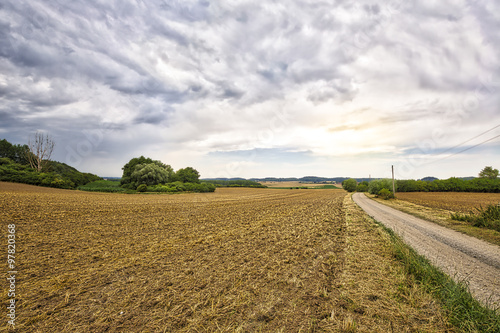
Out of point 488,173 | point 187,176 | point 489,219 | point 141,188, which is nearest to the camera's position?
point 489,219

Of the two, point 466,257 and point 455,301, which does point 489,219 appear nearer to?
point 466,257

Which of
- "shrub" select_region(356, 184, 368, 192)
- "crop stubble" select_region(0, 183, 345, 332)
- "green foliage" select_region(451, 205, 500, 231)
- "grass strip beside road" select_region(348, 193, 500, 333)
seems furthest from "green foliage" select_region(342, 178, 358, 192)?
"grass strip beside road" select_region(348, 193, 500, 333)

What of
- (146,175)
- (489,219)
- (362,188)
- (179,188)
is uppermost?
(146,175)

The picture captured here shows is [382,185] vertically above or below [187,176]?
below

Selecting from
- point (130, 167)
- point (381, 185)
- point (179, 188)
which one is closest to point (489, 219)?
point (381, 185)

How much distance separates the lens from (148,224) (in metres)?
14.1

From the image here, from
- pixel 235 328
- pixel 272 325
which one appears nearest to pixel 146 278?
pixel 235 328

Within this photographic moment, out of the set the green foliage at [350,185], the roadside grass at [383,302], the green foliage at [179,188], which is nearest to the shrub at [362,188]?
the green foliage at [350,185]

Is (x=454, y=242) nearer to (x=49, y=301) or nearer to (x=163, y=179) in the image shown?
(x=49, y=301)

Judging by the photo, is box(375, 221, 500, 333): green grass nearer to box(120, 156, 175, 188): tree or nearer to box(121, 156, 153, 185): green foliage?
box(120, 156, 175, 188): tree

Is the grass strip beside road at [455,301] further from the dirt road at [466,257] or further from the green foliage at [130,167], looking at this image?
the green foliage at [130,167]

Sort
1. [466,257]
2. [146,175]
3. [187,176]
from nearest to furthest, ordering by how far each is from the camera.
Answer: [466,257], [146,175], [187,176]

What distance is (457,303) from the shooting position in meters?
4.74

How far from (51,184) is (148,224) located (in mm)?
44949
